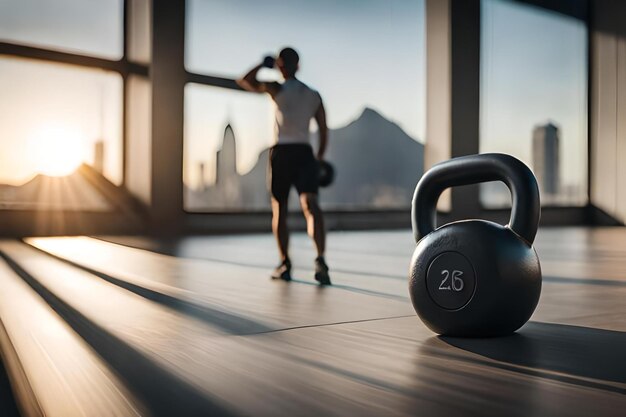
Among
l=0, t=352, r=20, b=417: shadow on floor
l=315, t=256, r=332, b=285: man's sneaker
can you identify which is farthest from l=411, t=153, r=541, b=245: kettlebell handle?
l=315, t=256, r=332, b=285: man's sneaker

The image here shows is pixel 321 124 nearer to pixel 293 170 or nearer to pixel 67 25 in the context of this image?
pixel 293 170

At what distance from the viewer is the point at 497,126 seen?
12.5 metres

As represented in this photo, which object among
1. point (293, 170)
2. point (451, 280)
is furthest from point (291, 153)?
point (451, 280)

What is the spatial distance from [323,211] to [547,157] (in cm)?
554

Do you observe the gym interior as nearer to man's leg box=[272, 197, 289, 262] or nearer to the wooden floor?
the wooden floor

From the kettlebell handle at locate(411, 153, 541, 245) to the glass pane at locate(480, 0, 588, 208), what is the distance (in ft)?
33.5

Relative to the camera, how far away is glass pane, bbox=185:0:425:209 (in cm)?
984

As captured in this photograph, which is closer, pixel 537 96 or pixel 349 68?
pixel 349 68

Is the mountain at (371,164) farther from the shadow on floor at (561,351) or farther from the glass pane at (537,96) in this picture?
the shadow on floor at (561,351)

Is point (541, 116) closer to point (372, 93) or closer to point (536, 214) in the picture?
point (372, 93)

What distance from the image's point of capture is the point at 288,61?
12.7 feet

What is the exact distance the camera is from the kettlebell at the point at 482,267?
1.95m

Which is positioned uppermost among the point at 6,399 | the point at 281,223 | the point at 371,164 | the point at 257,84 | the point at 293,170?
the point at 371,164

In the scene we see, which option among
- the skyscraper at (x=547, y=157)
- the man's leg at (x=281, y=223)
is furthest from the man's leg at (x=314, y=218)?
the skyscraper at (x=547, y=157)
